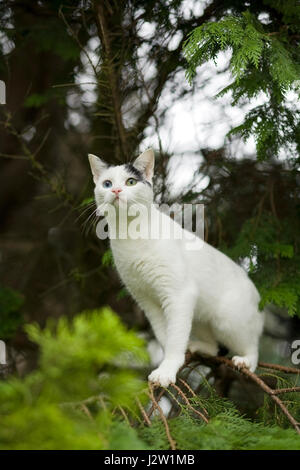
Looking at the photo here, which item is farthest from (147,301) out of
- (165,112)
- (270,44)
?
(270,44)

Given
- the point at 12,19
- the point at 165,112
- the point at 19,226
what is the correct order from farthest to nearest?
1. the point at 19,226
2. the point at 12,19
3. the point at 165,112

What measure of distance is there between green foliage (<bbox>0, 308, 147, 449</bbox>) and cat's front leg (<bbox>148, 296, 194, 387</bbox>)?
1.48 m

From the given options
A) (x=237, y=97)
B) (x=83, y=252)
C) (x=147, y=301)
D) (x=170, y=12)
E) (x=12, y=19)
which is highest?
(x=12, y=19)

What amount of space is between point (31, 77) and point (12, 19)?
1337 millimetres

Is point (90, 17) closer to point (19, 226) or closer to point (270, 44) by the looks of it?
point (270, 44)

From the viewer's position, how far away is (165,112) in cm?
335

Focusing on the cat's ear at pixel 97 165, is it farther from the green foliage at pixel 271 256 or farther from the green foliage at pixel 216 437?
the green foliage at pixel 216 437

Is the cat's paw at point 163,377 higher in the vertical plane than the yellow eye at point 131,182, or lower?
lower

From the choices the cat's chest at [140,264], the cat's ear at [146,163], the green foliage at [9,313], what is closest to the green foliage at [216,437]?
the cat's chest at [140,264]

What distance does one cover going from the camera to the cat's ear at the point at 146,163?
2.65m

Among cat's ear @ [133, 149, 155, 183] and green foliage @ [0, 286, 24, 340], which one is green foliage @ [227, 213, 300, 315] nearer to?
cat's ear @ [133, 149, 155, 183]

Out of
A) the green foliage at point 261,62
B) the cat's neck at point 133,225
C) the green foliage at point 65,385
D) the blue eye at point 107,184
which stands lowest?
the green foliage at point 65,385

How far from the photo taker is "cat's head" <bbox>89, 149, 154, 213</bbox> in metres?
2.52

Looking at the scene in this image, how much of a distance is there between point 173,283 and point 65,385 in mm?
1768
